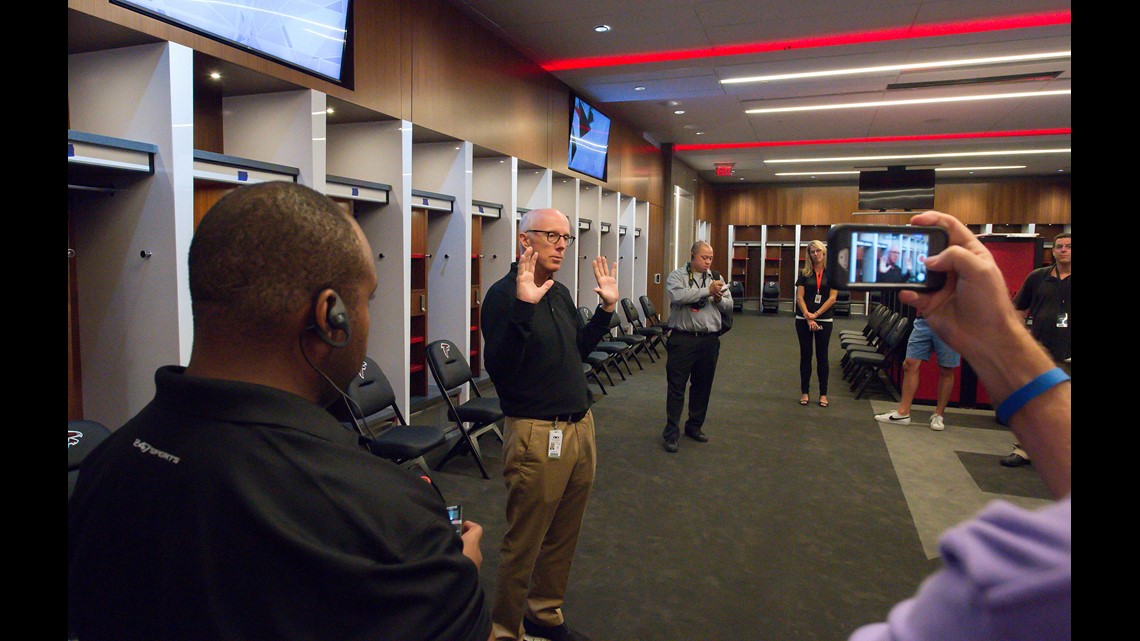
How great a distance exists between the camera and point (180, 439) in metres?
0.74

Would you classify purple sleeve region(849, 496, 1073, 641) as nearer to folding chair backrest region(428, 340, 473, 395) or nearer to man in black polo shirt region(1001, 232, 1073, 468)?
folding chair backrest region(428, 340, 473, 395)

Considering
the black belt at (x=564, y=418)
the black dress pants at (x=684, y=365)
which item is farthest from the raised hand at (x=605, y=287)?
the black dress pants at (x=684, y=365)

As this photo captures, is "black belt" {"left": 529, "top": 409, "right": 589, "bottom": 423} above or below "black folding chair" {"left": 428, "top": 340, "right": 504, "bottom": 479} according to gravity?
above

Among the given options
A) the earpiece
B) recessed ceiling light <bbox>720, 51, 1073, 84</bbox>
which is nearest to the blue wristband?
the earpiece

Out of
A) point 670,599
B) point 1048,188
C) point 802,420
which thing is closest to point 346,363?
point 670,599

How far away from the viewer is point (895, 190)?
536 inches

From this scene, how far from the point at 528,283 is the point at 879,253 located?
52.6 inches

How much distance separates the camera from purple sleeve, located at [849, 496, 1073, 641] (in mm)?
387

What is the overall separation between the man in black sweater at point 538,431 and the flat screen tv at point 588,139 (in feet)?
19.2

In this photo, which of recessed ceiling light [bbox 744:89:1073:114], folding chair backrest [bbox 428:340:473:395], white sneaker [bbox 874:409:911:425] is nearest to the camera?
folding chair backrest [bbox 428:340:473:395]

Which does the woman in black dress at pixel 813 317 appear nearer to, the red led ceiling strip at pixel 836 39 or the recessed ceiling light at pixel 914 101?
the red led ceiling strip at pixel 836 39

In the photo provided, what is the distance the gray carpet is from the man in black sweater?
0.37 meters

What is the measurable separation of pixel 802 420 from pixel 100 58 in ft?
18.7

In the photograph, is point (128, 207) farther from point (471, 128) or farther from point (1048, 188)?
point (1048, 188)
